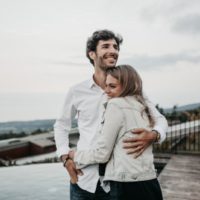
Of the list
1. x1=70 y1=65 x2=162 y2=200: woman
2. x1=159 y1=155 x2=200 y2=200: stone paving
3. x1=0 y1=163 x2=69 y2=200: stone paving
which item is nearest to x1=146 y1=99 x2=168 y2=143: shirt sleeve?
x1=70 y1=65 x2=162 y2=200: woman

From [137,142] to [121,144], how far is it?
3.0 inches

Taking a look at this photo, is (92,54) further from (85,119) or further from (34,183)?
(34,183)

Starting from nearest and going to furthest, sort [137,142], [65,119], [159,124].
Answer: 1. [137,142]
2. [159,124]
3. [65,119]

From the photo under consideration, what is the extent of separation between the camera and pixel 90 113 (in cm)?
179

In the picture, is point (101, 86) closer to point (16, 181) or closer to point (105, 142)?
point (105, 142)

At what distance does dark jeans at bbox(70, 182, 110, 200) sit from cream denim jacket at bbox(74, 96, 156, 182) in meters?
0.25

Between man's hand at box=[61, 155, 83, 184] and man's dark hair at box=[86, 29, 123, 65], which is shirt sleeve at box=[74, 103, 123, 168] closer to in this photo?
man's hand at box=[61, 155, 83, 184]

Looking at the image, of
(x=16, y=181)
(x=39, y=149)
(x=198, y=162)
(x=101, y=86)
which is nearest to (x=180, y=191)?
(x=198, y=162)

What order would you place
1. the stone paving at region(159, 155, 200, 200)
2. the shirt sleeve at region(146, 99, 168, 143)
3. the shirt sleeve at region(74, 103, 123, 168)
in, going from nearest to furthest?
the shirt sleeve at region(74, 103, 123, 168)
the shirt sleeve at region(146, 99, 168, 143)
the stone paving at region(159, 155, 200, 200)

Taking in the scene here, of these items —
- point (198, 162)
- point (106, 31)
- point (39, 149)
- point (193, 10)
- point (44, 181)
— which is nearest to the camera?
point (106, 31)

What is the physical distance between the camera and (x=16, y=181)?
16.6 ft

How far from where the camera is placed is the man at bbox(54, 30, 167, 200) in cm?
173

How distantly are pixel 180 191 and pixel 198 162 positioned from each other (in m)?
2.04

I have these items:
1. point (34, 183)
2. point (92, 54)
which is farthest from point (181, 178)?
point (92, 54)
